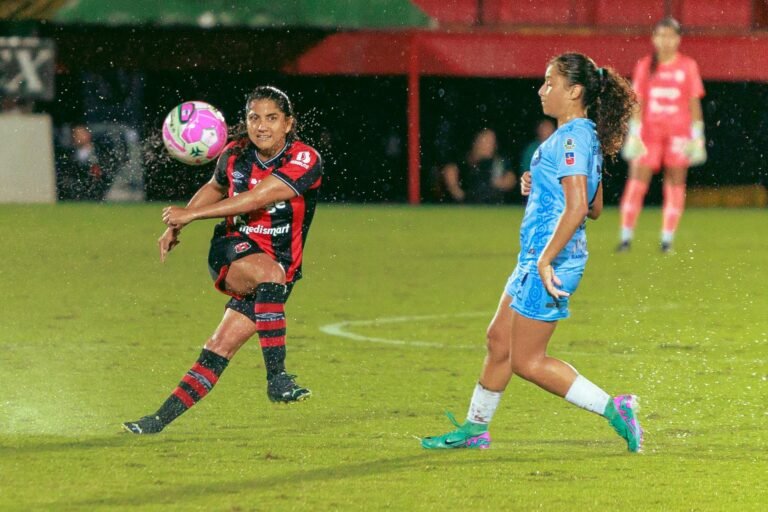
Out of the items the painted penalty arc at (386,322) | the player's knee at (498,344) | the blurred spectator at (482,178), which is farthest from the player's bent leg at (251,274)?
the blurred spectator at (482,178)

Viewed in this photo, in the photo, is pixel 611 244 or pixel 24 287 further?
pixel 611 244

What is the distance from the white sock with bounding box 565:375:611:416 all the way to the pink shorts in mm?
10403

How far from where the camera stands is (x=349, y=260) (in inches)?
646

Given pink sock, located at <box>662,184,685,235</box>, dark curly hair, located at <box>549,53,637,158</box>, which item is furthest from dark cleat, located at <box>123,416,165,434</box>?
pink sock, located at <box>662,184,685,235</box>

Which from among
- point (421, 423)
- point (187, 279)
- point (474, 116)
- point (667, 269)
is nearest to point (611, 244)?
point (667, 269)

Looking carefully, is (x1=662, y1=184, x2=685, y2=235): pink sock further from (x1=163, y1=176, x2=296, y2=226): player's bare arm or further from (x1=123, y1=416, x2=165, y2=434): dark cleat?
(x1=123, y1=416, x2=165, y2=434): dark cleat

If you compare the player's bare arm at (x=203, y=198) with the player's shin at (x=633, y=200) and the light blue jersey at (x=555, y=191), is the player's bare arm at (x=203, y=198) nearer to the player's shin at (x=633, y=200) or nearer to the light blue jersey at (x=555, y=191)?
the light blue jersey at (x=555, y=191)

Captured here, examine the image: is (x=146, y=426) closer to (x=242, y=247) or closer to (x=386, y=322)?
(x=242, y=247)

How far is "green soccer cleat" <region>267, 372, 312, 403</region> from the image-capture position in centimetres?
722

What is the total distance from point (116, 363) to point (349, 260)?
24.0 feet

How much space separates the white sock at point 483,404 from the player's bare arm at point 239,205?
1262 mm

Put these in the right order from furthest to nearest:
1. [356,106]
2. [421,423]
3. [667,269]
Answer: [356,106]
[667,269]
[421,423]

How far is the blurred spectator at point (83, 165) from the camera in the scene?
2655 cm

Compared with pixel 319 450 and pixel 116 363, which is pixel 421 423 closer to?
pixel 319 450
